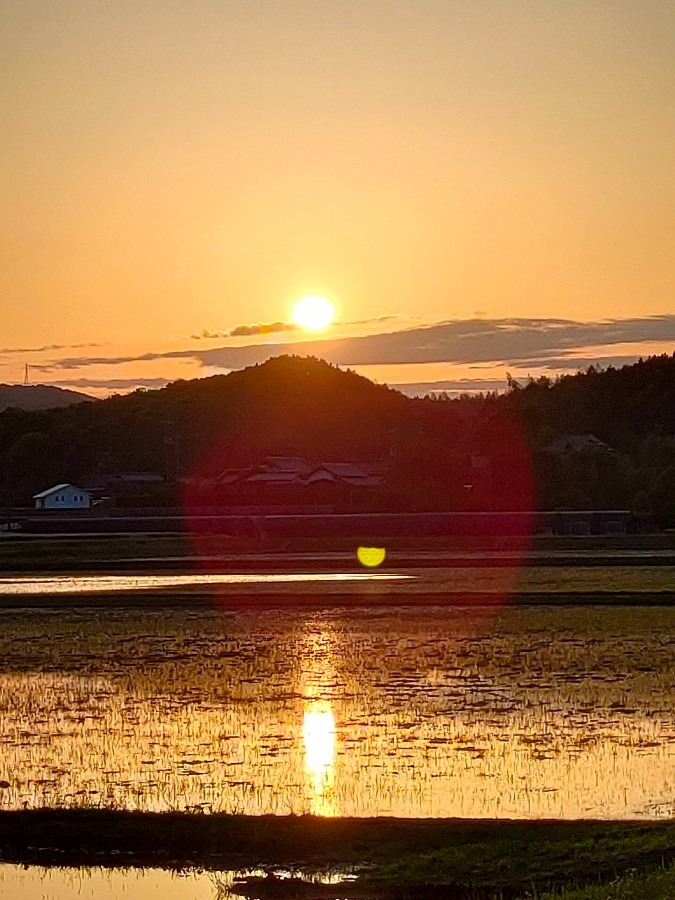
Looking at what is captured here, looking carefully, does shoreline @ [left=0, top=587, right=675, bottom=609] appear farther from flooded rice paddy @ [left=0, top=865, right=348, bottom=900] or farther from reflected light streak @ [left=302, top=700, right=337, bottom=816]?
flooded rice paddy @ [left=0, top=865, right=348, bottom=900]

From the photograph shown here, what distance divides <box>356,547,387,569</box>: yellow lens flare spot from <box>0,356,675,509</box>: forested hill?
14903 millimetres

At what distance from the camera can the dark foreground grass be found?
38.4 feet

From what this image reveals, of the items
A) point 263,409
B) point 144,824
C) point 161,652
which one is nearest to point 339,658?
point 161,652

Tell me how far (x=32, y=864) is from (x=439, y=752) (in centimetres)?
533

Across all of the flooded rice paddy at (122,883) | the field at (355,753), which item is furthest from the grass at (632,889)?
the flooded rice paddy at (122,883)

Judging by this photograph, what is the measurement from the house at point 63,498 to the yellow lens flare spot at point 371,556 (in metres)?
50.1

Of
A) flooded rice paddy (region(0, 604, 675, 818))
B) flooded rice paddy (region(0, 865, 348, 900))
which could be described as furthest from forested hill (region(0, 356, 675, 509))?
flooded rice paddy (region(0, 865, 348, 900))

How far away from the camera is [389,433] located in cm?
16475

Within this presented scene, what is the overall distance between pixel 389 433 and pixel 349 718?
146m

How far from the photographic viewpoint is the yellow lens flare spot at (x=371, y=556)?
5369 cm

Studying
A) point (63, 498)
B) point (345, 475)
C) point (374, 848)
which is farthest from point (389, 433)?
point (374, 848)

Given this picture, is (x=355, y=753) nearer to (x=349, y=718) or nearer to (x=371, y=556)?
(x=349, y=718)

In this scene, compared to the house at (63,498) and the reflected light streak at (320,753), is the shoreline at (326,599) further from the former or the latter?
the house at (63,498)

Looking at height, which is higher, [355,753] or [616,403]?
[616,403]
